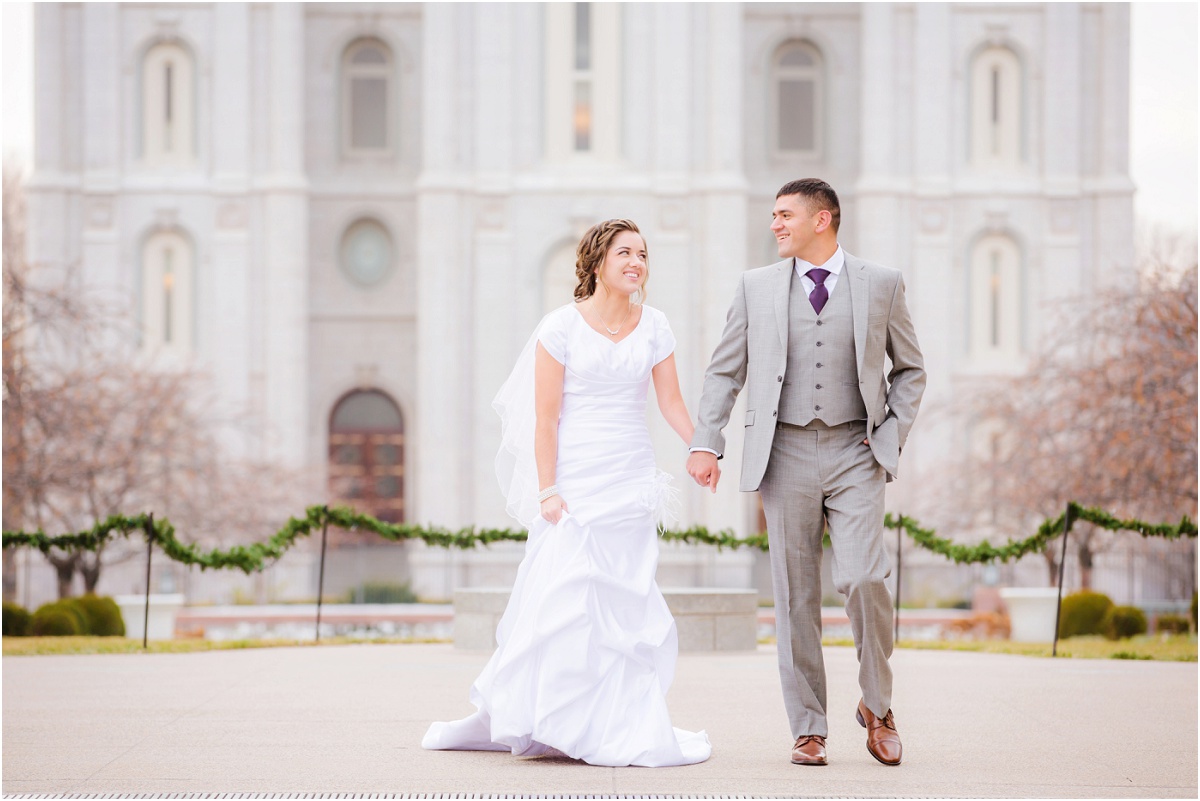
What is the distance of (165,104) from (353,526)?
22581 mm

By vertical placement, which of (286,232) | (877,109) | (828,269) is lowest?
(828,269)

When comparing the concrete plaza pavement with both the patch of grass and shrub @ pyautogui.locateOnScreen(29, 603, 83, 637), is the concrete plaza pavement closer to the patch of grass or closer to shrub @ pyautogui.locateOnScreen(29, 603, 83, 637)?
the patch of grass

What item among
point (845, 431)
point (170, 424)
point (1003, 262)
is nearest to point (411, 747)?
point (845, 431)

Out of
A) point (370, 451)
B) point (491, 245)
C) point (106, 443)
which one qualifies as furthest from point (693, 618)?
point (370, 451)

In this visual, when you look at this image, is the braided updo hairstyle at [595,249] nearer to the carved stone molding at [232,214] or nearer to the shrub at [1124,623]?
the shrub at [1124,623]

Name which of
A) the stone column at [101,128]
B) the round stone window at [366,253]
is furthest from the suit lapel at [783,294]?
the stone column at [101,128]

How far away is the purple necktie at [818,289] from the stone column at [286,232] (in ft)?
93.6

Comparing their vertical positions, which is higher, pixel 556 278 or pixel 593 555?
pixel 556 278

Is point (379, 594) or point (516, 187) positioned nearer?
point (379, 594)

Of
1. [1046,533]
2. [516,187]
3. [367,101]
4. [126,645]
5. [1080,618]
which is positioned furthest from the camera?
[367,101]

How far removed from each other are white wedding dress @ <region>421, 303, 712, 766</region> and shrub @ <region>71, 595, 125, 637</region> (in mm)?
10378

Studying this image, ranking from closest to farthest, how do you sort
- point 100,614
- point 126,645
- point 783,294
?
point 783,294
point 126,645
point 100,614

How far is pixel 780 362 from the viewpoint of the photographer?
244 inches

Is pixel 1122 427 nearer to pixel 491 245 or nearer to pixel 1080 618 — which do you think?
pixel 1080 618
